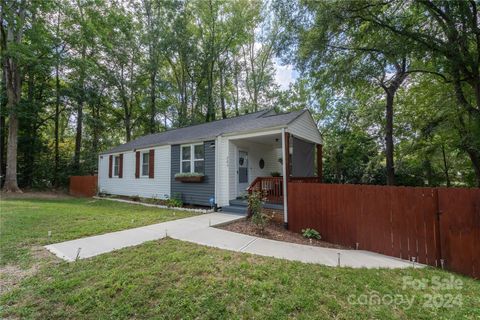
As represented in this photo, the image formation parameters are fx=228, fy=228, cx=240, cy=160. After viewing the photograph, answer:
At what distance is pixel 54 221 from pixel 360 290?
774 cm

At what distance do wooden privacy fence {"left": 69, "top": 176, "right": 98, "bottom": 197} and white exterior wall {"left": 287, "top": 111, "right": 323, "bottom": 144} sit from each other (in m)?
13.4

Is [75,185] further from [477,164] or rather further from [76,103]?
[477,164]

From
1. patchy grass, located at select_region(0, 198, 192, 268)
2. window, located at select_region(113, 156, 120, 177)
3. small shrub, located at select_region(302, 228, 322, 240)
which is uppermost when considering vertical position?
window, located at select_region(113, 156, 120, 177)

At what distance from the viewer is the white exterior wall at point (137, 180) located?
1066 cm

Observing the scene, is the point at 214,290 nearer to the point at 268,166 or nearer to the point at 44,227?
the point at 44,227

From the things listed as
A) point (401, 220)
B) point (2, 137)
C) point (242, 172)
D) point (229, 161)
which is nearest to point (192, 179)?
point (229, 161)

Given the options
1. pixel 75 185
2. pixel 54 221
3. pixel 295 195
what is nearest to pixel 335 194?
pixel 295 195

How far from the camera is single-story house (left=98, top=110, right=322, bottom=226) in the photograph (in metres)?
7.70

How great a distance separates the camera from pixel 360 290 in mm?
2881

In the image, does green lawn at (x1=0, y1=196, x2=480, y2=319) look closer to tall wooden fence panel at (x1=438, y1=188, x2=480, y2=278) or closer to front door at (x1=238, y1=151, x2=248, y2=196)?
tall wooden fence panel at (x1=438, y1=188, x2=480, y2=278)

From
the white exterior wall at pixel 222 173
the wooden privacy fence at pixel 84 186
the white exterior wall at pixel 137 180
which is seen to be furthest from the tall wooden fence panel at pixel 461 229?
the wooden privacy fence at pixel 84 186

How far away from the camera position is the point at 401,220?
15.2 ft

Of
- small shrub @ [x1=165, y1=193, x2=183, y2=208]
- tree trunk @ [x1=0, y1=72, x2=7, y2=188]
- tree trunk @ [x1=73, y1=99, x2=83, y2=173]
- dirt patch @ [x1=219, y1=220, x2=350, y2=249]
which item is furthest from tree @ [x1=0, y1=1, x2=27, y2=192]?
dirt patch @ [x1=219, y1=220, x2=350, y2=249]

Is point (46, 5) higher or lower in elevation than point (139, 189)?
higher
